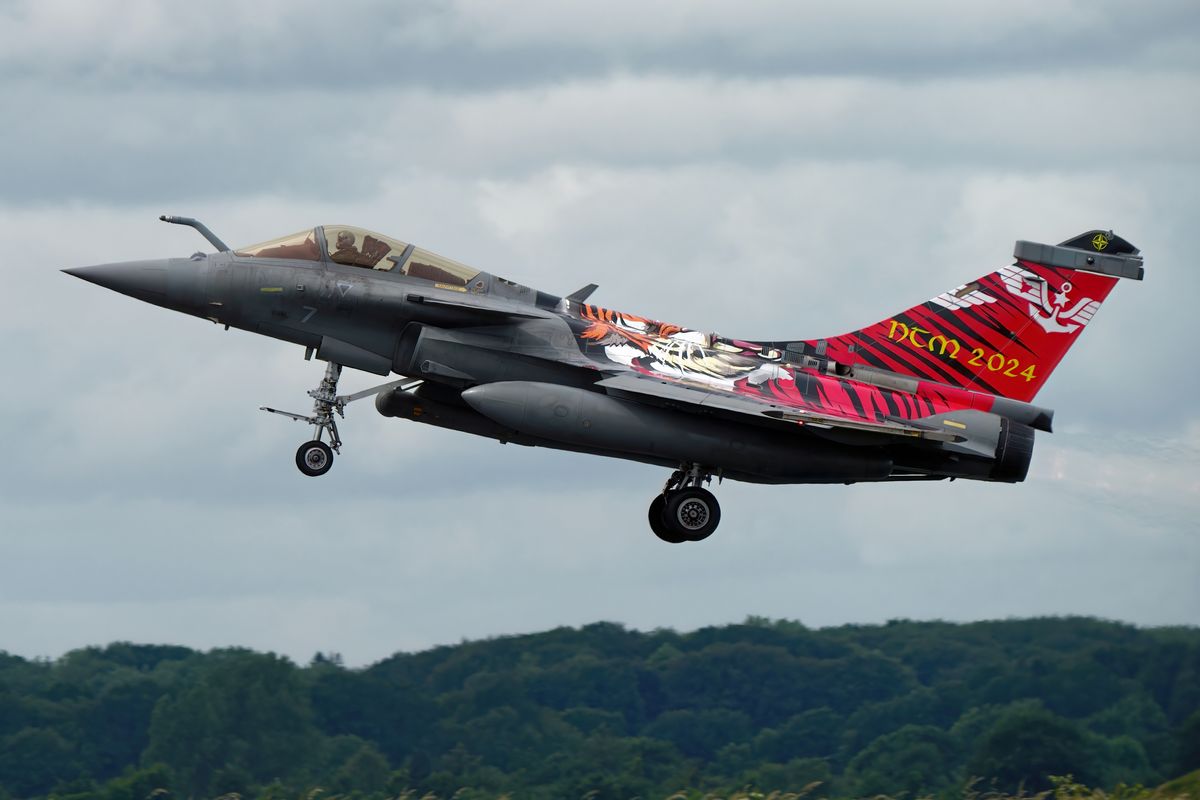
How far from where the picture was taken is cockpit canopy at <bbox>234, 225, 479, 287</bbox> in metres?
28.6

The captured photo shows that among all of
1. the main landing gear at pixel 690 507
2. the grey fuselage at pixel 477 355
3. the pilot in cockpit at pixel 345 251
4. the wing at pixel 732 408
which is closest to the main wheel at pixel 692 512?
the main landing gear at pixel 690 507

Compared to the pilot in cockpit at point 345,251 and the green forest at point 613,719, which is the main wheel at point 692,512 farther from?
the green forest at point 613,719

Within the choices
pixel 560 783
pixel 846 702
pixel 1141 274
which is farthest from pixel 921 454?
pixel 846 702

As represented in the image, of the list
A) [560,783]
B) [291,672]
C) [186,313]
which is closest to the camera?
[186,313]

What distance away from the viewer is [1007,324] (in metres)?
30.9

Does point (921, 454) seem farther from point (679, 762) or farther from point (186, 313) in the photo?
point (679, 762)

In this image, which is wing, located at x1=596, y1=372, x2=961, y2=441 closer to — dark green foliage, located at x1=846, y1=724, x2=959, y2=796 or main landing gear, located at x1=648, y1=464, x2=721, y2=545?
main landing gear, located at x1=648, y1=464, x2=721, y2=545

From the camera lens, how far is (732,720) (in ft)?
237

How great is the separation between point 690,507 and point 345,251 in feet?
19.6

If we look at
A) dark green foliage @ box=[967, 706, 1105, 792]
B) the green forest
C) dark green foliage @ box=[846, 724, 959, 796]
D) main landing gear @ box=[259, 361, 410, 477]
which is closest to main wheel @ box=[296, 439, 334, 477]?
main landing gear @ box=[259, 361, 410, 477]

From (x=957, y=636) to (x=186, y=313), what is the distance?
→ 4152 centimetres

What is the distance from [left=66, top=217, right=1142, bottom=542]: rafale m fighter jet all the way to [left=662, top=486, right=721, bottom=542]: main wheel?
0.09ft

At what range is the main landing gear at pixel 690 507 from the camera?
29266 mm

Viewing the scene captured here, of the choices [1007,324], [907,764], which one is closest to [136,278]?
[1007,324]
